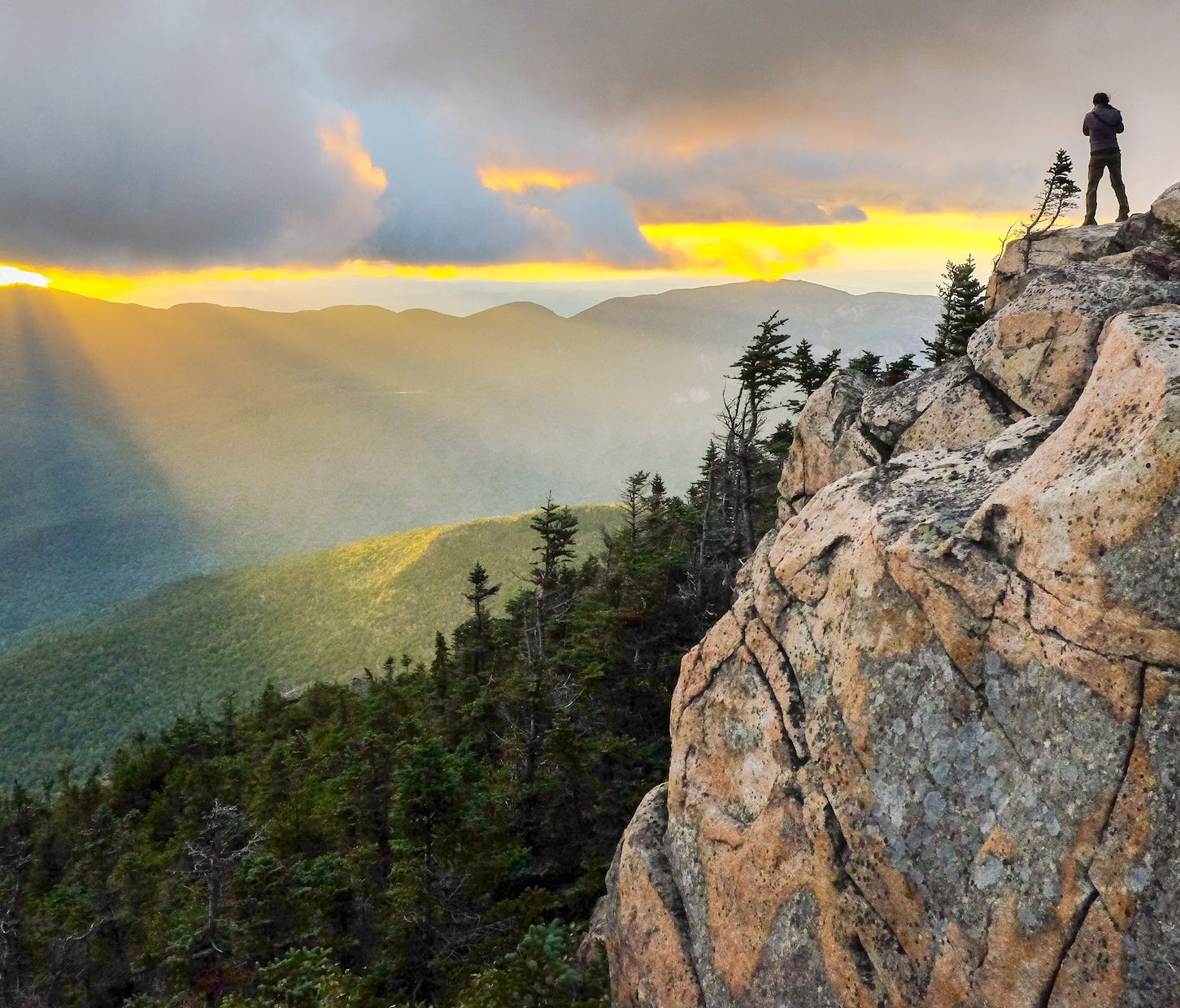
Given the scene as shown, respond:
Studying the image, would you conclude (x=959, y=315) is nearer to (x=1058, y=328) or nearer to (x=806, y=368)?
(x=806, y=368)

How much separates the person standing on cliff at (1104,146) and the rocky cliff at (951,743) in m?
15.3

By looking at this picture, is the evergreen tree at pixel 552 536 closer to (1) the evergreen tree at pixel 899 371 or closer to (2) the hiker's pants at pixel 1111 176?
(1) the evergreen tree at pixel 899 371

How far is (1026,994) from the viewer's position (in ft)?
26.0

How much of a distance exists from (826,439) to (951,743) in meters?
17.7

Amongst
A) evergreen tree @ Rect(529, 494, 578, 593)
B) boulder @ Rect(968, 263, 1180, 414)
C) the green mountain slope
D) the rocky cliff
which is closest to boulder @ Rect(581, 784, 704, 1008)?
the rocky cliff

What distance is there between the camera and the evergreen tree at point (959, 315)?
32.5 metres

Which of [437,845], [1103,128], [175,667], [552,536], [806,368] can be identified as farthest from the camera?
[175,667]

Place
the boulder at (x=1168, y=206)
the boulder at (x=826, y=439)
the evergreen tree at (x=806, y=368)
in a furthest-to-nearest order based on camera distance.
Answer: the evergreen tree at (x=806, y=368) < the boulder at (x=1168, y=206) < the boulder at (x=826, y=439)

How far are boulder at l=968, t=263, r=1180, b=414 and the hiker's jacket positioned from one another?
44.5ft

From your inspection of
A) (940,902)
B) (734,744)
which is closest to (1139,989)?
(940,902)

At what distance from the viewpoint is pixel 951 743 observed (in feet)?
29.9

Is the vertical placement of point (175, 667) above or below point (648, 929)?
below

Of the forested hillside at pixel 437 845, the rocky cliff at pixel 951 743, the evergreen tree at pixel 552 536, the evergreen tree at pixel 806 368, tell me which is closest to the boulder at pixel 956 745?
the rocky cliff at pixel 951 743

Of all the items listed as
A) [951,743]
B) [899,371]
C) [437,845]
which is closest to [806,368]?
[899,371]
